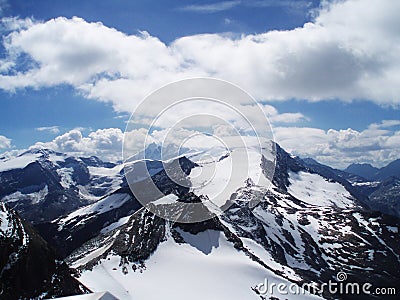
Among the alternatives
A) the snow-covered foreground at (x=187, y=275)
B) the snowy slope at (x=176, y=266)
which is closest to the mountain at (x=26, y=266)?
the snowy slope at (x=176, y=266)

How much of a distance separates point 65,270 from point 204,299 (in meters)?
32.2

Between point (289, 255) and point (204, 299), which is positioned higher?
point (289, 255)

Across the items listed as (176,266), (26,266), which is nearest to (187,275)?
(176,266)

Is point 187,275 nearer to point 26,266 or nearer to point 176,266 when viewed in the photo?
point 176,266

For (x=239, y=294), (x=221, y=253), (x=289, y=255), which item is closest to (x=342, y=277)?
(x=289, y=255)

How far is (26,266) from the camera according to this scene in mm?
62438

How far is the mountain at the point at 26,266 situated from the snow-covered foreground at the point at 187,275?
12.0 m

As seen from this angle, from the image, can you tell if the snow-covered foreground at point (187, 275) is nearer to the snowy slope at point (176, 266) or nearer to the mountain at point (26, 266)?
the snowy slope at point (176, 266)

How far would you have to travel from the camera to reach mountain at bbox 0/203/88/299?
58406 mm

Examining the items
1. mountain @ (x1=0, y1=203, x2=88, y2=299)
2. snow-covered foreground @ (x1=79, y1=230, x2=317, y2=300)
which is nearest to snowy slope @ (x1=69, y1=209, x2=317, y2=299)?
snow-covered foreground @ (x1=79, y1=230, x2=317, y2=300)

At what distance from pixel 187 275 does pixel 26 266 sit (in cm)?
4424

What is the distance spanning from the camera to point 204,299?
82.6 meters

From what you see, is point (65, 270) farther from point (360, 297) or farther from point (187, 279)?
point (360, 297)

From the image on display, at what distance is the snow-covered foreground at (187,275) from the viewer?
268 ft
